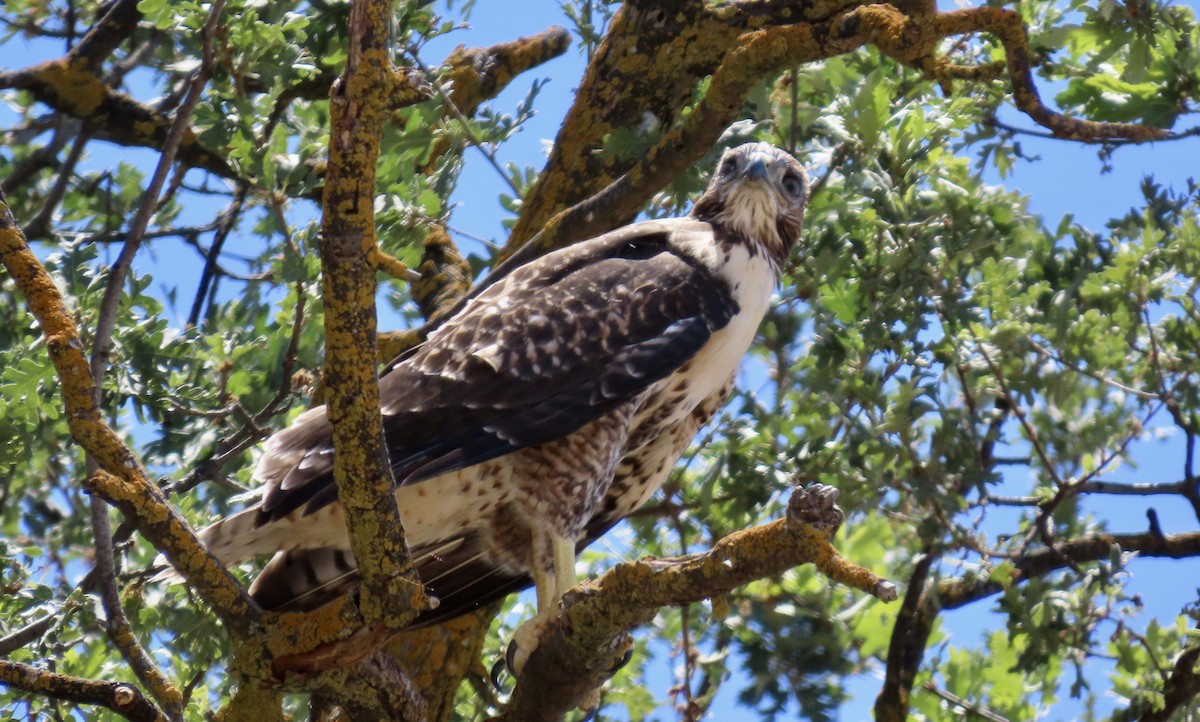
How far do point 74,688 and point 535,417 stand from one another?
1306 millimetres

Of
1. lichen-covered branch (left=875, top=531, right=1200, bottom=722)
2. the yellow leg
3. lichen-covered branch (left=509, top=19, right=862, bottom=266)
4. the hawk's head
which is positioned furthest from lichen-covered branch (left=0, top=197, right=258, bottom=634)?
lichen-covered branch (left=875, top=531, right=1200, bottom=722)

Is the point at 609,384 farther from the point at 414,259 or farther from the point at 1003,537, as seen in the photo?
the point at 1003,537

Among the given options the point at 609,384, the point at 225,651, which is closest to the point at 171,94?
the point at 225,651

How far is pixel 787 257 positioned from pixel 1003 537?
1263 millimetres

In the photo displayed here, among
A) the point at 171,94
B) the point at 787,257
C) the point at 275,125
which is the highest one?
the point at 171,94

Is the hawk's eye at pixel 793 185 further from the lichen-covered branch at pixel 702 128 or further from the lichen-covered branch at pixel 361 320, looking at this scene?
the lichen-covered branch at pixel 361 320

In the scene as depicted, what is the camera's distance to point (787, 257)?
177 inches

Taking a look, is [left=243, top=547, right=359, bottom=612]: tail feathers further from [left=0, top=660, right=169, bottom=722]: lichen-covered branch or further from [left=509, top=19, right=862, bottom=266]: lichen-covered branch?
[left=509, top=19, right=862, bottom=266]: lichen-covered branch

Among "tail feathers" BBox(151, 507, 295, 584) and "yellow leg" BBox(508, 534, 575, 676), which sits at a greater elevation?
"tail feathers" BBox(151, 507, 295, 584)

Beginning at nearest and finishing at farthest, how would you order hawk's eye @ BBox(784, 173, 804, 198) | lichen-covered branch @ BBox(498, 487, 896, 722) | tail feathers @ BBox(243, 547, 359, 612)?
1. lichen-covered branch @ BBox(498, 487, 896, 722)
2. tail feathers @ BBox(243, 547, 359, 612)
3. hawk's eye @ BBox(784, 173, 804, 198)

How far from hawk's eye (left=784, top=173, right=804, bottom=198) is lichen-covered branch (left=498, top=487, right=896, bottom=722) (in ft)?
5.43

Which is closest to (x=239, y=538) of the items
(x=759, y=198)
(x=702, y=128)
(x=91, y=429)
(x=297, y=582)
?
(x=297, y=582)

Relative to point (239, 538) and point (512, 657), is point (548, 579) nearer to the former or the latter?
point (512, 657)

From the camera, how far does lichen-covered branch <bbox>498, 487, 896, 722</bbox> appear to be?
2.46 m
